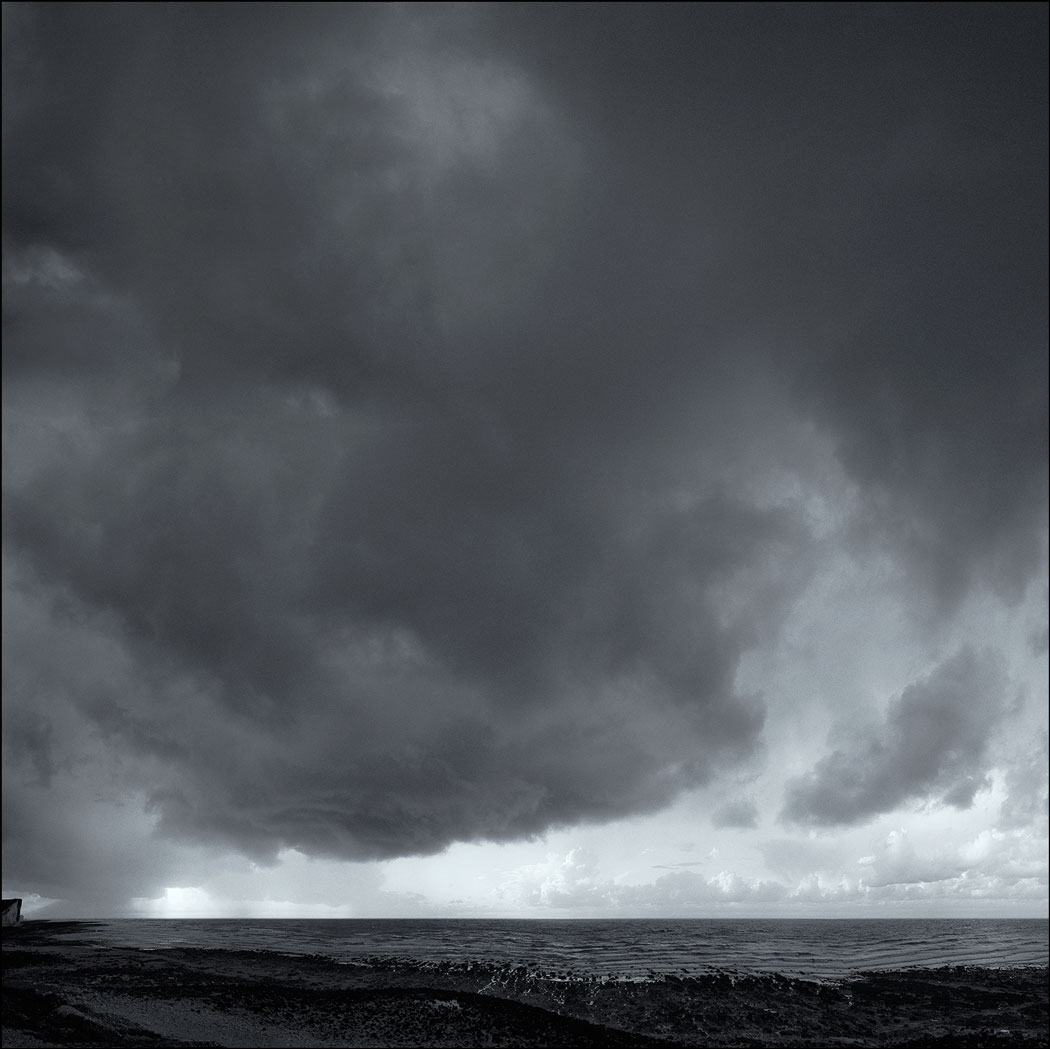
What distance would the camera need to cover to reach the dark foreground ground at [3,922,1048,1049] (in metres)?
38.2

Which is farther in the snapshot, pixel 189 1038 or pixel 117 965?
pixel 117 965

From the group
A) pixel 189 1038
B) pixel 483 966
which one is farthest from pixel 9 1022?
pixel 483 966

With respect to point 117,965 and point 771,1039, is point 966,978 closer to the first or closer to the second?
point 771,1039

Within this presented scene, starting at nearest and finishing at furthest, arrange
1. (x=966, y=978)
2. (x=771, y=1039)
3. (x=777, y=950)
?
(x=771, y=1039)
(x=966, y=978)
(x=777, y=950)

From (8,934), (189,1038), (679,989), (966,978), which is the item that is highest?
(189,1038)

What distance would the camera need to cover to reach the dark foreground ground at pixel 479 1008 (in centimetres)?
3816

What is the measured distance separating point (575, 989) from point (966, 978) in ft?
146

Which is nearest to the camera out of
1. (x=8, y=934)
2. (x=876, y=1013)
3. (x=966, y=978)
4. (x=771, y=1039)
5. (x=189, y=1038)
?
(x=189, y=1038)

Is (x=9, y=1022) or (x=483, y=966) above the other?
(x=9, y=1022)

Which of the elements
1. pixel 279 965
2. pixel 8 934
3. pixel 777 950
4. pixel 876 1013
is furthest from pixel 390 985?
pixel 8 934

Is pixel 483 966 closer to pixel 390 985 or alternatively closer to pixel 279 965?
pixel 390 985

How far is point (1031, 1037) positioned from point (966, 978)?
3134 centimetres

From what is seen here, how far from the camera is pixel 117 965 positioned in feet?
218

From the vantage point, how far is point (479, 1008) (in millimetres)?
45594
